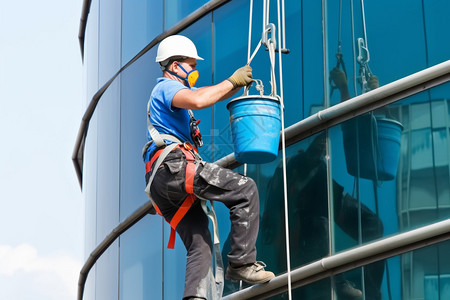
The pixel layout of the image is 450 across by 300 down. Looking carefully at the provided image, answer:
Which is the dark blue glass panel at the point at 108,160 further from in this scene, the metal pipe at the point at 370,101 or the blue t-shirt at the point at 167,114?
the blue t-shirt at the point at 167,114

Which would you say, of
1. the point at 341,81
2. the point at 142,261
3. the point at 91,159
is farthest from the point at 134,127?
the point at 341,81

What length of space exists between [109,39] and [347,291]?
→ 22.8 ft

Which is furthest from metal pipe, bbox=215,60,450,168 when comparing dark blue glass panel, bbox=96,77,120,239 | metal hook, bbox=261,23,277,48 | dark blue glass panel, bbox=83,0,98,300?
dark blue glass panel, bbox=83,0,98,300

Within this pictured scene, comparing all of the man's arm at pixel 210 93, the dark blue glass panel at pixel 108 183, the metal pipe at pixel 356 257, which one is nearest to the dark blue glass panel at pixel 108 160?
the dark blue glass panel at pixel 108 183

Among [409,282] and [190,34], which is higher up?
[190,34]

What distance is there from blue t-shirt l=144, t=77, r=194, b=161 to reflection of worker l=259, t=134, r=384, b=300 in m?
Result: 1.44

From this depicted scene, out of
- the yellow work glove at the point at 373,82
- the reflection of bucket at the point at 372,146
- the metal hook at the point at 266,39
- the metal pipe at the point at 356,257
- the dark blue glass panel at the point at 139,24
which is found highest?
the dark blue glass panel at the point at 139,24

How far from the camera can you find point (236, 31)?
34.7 ft

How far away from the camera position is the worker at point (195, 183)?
7.89 metres

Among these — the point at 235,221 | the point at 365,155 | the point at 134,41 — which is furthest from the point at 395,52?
the point at 134,41

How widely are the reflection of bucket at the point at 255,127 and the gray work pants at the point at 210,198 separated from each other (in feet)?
0.77

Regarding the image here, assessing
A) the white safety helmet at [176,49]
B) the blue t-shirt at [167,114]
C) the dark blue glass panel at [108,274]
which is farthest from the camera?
the dark blue glass panel at [108,274]

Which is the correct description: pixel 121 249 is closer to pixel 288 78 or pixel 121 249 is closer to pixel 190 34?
pixel 190 34

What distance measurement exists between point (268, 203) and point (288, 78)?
3.80 ft
